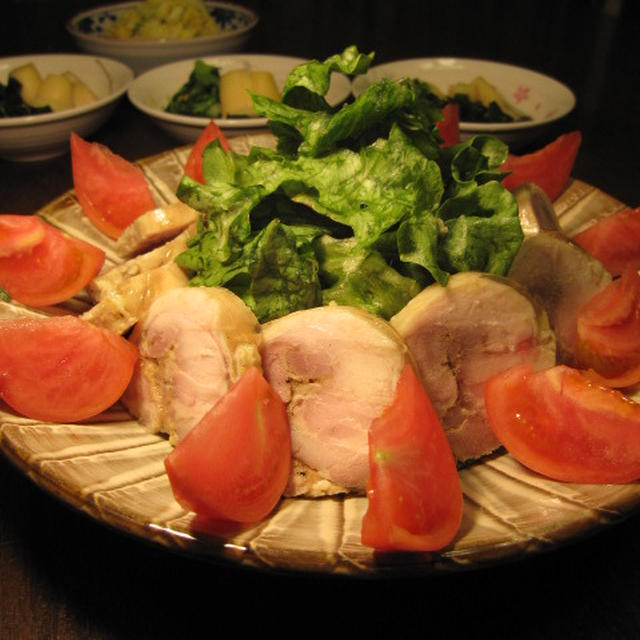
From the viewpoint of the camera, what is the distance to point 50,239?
1951 mm

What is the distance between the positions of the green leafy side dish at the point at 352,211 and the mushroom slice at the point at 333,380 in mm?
209

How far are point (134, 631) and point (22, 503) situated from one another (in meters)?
0.50

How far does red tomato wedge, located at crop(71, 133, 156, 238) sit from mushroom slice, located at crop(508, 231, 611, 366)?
1279 mm

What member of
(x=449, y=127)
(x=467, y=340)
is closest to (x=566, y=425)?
(x=467, y=340)

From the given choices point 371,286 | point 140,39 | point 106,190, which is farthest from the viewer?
point 140,39

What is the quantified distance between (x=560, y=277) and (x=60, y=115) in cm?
252

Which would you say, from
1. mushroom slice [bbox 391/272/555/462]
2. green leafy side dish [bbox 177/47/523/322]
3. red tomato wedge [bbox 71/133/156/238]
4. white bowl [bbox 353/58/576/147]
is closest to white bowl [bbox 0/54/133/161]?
red tomato wedge [bbox 71/133/156/238]

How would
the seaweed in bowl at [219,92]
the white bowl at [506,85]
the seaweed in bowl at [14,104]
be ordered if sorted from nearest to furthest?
the white bowl at [506,85] < the seaweed in bowl at [14,104] < the seaweed in bowl at [219,92]

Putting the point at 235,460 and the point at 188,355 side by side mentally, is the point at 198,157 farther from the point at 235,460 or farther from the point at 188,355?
the point at 235,460

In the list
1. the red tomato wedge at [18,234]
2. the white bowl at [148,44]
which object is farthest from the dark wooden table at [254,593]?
the white bowl at [148,44]

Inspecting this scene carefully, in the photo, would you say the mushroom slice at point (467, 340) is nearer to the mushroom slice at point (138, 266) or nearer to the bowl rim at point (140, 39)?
the mushroom slice at point (138, 266)

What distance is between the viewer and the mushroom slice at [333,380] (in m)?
1.52

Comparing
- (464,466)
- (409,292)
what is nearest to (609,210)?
(409,292)

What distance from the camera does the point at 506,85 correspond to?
4.03 metres
